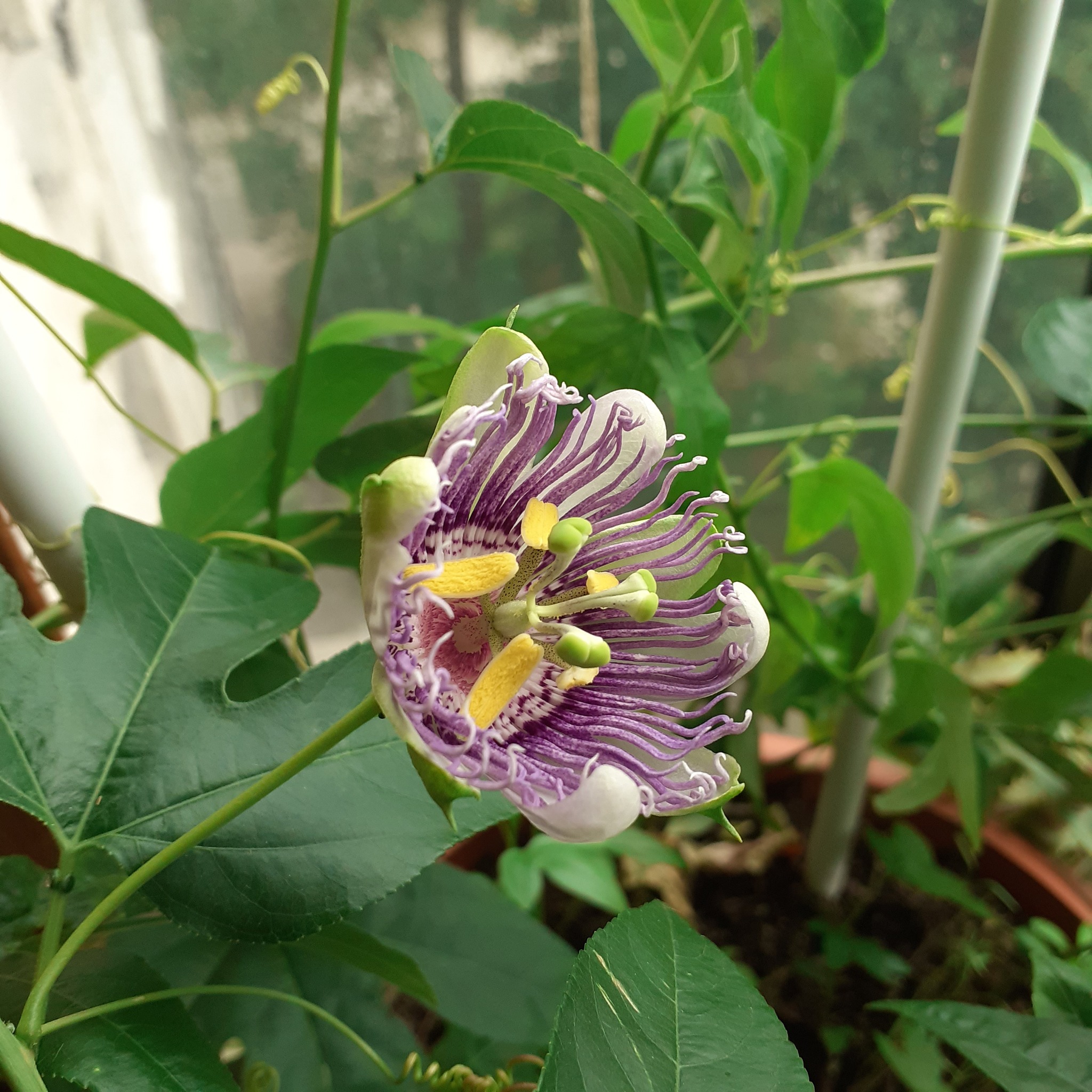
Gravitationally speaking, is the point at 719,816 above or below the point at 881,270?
below

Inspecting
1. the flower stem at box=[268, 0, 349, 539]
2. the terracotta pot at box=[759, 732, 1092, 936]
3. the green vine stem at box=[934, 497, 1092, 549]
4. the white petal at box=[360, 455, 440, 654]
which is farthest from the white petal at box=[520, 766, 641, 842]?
the terracotta pot at box=[759, 732, 1092, 936]

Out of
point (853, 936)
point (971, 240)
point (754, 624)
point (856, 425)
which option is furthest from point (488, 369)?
point (853, 936)

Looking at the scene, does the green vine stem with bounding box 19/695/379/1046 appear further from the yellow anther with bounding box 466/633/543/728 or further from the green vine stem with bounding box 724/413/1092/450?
the green vine stem with bounding box 724/413/1092/450

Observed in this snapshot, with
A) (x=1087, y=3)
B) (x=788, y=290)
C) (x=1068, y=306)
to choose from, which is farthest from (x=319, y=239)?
(x=1087, y=3)

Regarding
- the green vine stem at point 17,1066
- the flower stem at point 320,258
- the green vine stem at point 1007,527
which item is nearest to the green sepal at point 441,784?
the green vine stem at point 17,1066

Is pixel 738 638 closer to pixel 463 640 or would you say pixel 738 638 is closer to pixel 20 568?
pixel 463 640

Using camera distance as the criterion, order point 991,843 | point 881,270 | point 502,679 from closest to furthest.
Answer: point 502,679 → point 881,270 → point 991,843
